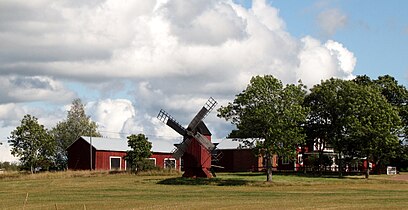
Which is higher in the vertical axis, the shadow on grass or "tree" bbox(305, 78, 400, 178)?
"tree" bbox(305, 78, 400, 178)

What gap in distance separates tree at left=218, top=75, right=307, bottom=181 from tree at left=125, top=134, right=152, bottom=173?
2723cm

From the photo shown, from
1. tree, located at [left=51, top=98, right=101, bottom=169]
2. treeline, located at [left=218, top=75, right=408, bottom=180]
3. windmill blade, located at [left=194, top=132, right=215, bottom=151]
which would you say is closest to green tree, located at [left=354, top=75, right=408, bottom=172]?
treeline, located at [left=218, top=75, right=408, bottom=180]

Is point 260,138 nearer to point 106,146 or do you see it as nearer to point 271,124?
point 271,124

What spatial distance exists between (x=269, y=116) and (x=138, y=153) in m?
33.0

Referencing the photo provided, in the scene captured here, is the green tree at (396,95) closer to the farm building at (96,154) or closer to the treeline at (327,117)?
the treeline at (327,117)

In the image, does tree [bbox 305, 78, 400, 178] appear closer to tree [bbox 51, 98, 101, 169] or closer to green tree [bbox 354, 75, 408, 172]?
green tree [bbox 354, 75, 408, 172]

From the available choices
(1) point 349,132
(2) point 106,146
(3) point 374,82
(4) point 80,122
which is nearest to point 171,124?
(1) point 349,132

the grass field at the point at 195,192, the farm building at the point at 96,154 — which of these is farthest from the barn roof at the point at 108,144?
the grass field at the point at 195,192

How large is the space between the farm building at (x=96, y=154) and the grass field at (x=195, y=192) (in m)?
14.8

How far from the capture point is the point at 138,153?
10088 cm

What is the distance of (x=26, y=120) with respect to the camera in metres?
107

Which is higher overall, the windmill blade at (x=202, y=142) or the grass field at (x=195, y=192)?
the windmill blade at (x=202, y=142)

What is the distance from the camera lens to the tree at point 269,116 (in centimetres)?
7256

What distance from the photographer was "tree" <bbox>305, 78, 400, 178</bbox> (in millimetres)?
86750
